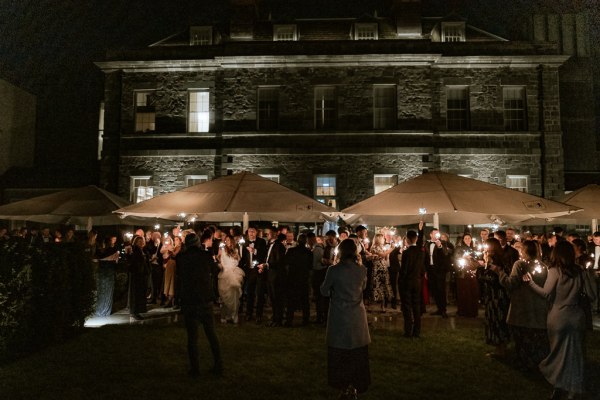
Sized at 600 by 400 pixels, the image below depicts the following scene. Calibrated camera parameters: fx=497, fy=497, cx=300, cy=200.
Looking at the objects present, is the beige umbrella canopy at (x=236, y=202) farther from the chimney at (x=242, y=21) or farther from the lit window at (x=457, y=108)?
the chimney at (x=242, y=21)

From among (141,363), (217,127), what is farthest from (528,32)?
(141,363)

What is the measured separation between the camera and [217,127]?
25328 mm

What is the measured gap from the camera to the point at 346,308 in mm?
6273

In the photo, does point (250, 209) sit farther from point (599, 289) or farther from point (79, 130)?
point (79, 130)

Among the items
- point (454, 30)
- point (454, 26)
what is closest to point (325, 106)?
point (454, 30)

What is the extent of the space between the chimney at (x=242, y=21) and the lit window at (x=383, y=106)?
7953 millimetres

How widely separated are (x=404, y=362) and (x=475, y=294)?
211 inches

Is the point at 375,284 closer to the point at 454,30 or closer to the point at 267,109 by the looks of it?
the point at 267,109

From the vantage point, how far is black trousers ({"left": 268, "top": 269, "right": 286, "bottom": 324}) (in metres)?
11.3

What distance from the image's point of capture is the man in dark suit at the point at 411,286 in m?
10.1

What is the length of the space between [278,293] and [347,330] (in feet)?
17.5

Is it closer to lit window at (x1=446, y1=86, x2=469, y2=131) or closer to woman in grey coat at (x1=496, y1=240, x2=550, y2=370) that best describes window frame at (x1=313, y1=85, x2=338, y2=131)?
lit window at (x1=446, y1=86, x2=469, y2=131)

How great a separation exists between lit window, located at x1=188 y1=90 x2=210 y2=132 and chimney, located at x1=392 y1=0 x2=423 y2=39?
35.7 ft

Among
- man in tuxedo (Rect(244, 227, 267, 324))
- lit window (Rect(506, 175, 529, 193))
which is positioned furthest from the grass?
lit window (Rect(506, 175, 529, 193))
